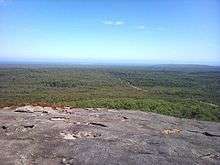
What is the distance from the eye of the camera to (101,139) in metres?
18.1

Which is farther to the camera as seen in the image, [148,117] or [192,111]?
[192,111]

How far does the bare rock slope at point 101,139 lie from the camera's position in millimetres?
15141

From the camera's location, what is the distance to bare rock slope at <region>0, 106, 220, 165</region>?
15.1m

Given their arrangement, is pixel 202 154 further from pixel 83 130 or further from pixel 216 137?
pixel 83 130

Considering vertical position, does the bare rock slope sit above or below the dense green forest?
above

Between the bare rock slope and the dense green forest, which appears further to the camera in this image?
the dense green forest

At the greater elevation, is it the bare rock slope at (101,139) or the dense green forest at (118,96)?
the bare rock slope at (101,139)

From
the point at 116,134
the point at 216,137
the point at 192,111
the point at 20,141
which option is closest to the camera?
the point at 20,141

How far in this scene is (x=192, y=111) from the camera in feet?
143

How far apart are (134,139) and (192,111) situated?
27.3 m

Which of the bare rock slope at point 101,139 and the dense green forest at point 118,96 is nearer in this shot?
the bare rock slope at point 101,139

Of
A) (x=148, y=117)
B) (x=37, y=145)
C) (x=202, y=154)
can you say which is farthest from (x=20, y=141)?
(x=148, y=117)

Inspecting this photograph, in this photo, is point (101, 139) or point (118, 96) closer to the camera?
point (101, 139)

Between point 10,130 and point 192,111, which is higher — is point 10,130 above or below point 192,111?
above
